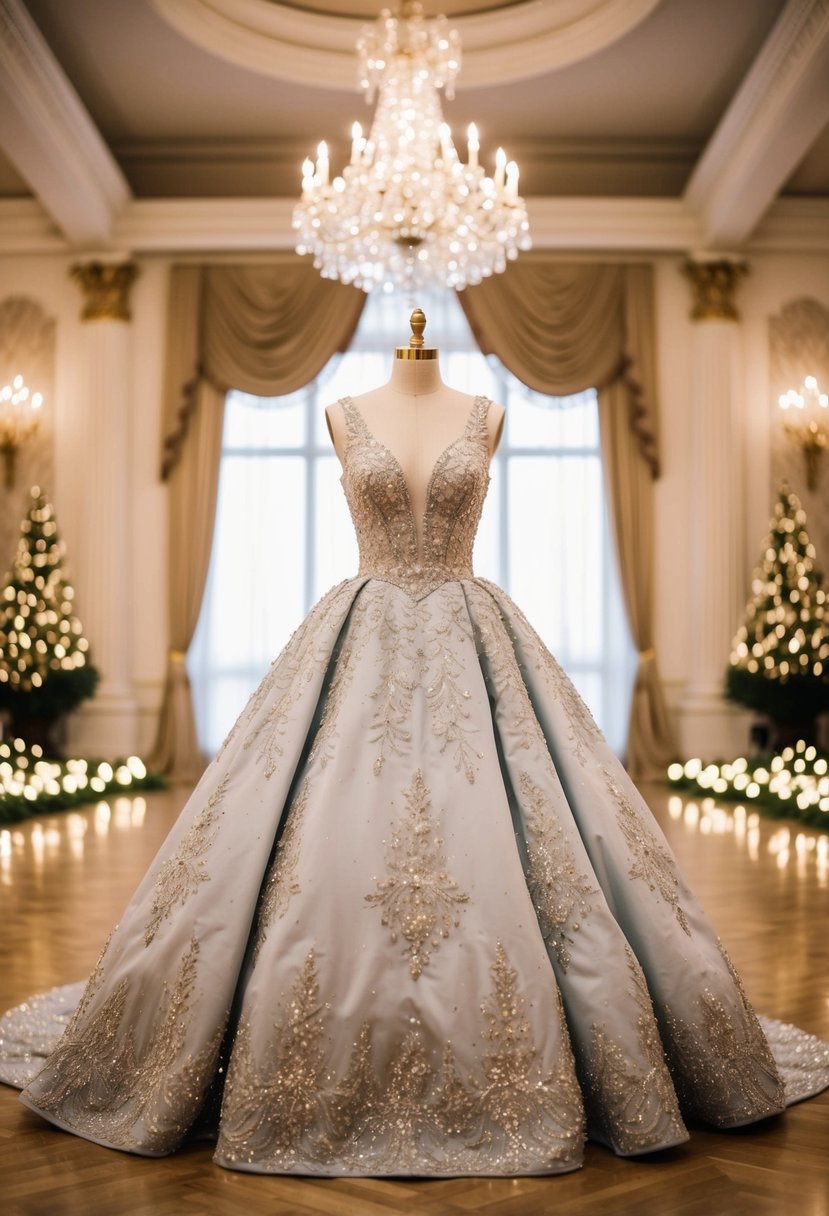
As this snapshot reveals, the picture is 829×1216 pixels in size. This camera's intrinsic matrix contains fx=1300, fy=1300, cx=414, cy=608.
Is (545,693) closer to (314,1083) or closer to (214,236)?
(314,1083)

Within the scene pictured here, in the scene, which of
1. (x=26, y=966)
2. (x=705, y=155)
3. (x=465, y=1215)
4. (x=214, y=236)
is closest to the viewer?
(x=465, y=1215)

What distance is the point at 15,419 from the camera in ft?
31.9

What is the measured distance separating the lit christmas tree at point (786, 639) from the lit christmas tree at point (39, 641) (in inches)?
180

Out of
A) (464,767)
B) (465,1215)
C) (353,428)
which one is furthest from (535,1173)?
(353,428)

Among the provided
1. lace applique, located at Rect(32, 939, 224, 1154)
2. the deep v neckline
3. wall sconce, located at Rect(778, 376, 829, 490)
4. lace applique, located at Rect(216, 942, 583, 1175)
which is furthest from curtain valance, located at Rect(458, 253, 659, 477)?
lace applique, located at Rect(216, 942, 583, 1175)

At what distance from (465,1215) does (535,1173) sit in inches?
7.6

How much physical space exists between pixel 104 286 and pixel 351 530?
2.58 metres

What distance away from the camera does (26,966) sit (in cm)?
378

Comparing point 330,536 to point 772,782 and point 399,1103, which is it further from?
point 399,1103

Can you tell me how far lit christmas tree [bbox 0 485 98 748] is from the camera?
8.68 meters

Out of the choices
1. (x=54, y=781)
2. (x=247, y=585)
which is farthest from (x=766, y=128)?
(x=54, y=781)

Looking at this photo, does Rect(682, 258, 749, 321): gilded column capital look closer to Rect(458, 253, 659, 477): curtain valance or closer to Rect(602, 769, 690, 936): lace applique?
Rect(458, 253, 659, 477): curtain valance

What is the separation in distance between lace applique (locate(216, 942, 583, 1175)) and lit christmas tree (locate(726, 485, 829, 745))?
688 cm

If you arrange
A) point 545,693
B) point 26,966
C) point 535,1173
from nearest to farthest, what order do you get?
1. point 535,1173
2. point 545,693
3. point 26,966
